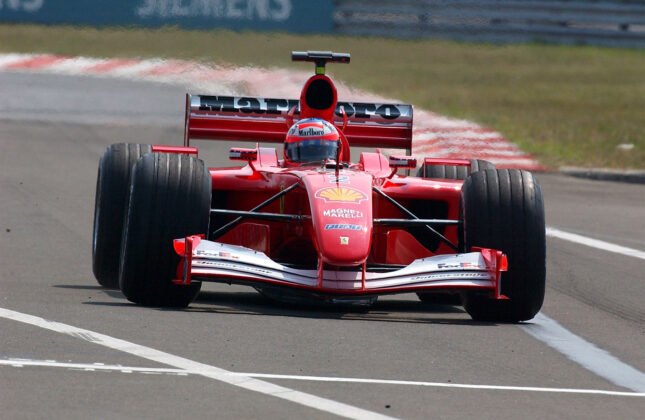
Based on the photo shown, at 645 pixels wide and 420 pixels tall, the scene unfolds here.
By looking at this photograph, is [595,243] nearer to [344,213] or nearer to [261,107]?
[261,107]

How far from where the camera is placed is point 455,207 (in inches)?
A: 421

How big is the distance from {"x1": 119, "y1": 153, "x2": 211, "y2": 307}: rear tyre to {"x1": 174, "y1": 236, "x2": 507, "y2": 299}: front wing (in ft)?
0.54

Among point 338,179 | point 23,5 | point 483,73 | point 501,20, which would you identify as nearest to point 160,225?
point 338,179

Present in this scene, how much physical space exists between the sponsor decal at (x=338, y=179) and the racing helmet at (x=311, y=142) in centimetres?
87

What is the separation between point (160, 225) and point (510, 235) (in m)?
2.18

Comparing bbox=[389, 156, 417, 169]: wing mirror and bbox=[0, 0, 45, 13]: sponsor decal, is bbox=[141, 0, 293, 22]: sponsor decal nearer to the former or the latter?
bbox=[0, 0, 45, 13]: sponsor decal

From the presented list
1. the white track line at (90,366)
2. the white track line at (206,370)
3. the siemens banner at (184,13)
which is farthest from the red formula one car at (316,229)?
the siemens banner at (184,13)

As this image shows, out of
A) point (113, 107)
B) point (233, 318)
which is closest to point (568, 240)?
point (233, 318)

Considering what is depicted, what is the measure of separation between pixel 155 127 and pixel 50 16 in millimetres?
4760

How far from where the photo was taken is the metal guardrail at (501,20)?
29875mm

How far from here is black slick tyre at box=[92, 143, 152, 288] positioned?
408 inches

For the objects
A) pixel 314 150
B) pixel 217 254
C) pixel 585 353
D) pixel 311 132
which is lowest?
pixel 585 353

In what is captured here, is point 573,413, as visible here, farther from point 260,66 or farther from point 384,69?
point 384,69

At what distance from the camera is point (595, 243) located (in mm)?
14438
